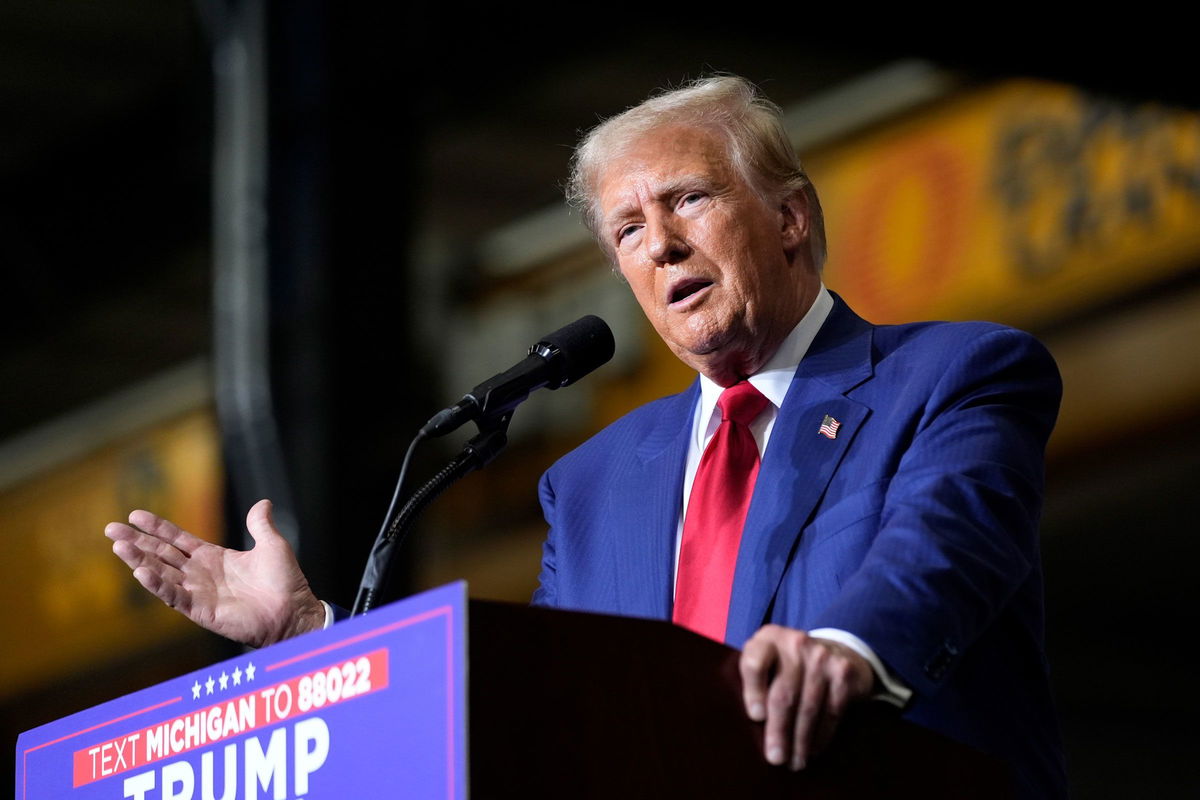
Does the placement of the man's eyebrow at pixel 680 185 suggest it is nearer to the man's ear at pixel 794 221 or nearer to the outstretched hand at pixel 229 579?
the man's ear at pixel 794 221

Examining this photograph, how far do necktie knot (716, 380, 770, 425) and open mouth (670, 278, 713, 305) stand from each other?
5.7 inches

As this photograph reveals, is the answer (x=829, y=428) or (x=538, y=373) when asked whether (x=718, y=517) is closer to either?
(x=829, y=428)

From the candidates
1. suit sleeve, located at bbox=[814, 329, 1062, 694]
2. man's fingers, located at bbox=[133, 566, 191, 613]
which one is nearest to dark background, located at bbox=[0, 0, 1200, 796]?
man's fingers, located at bbox=[133, 566, 191, 613]

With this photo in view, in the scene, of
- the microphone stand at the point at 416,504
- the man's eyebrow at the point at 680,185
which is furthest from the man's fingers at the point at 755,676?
the man's eyebrow at the point at 680,185

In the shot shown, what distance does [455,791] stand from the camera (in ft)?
3.30

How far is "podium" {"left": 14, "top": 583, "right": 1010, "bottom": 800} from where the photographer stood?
3.41 ft

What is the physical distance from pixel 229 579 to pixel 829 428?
0.62 meters

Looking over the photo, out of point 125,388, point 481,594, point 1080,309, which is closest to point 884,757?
point 1080,309

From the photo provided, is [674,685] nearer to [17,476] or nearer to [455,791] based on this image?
[455,791]

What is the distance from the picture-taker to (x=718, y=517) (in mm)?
1642

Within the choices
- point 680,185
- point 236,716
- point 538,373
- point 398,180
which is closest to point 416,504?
point 538,373

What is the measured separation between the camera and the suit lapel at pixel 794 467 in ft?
5.00

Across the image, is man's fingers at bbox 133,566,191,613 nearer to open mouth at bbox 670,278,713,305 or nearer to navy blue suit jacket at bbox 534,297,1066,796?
navy blue suit jacket at bbox 534,297,1066,796

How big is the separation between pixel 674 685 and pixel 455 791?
184mm
